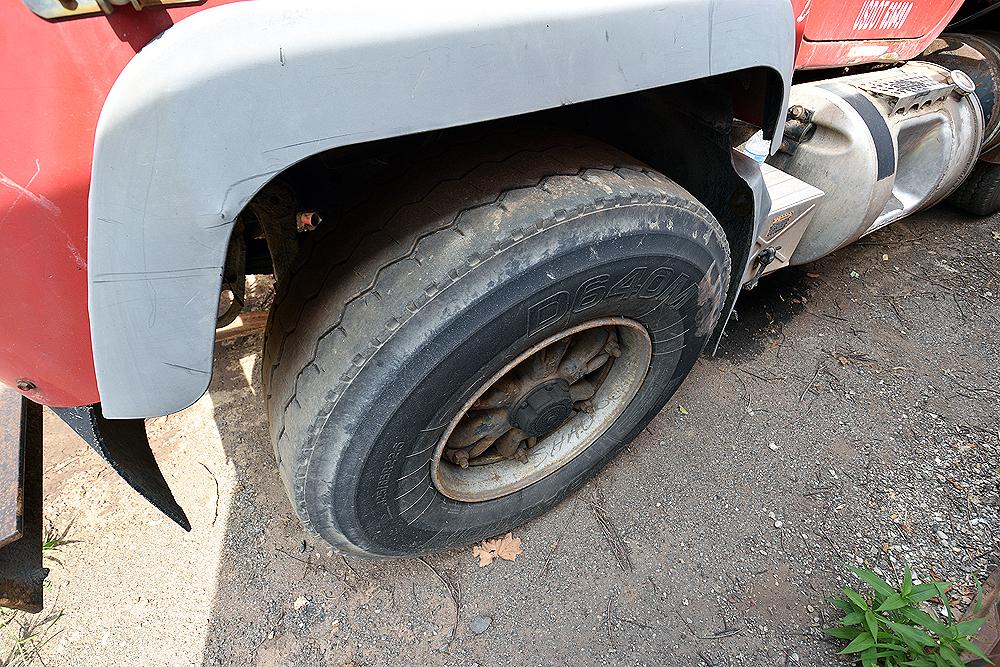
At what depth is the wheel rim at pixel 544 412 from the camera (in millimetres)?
1583

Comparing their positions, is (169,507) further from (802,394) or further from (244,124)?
(802,394)

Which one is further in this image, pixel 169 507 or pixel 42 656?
pixel 42 656

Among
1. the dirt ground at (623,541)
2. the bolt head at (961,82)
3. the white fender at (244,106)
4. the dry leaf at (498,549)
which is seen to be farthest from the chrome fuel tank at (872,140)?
the dry leaf at (498,549)

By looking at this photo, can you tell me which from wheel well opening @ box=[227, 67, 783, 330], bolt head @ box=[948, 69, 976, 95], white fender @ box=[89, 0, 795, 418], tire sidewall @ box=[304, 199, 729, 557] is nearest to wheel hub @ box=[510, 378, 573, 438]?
tire sidewall @ box=[304, 199, 729, 557]

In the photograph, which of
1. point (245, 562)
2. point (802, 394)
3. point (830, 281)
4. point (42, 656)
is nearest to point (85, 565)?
point (42, 656)

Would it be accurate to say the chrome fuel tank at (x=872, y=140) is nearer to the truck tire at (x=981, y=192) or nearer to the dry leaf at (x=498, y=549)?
the truck tire at (x=981, y=192)

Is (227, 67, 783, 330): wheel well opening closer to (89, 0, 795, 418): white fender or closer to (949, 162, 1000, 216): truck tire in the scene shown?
(89, 0, 795, 418): white fender

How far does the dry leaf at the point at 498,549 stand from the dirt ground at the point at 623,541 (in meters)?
0.03

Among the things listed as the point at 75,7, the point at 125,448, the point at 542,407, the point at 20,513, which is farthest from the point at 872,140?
the point at 20,513

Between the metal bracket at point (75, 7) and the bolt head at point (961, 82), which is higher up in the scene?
the metal bracket at point (75, 7)

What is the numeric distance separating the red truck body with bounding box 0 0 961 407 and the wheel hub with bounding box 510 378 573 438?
1039 mm

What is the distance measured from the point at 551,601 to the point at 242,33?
5.46ft

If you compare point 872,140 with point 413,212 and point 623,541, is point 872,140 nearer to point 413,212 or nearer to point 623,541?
point 623,541

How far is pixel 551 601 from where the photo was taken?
1.72 m
